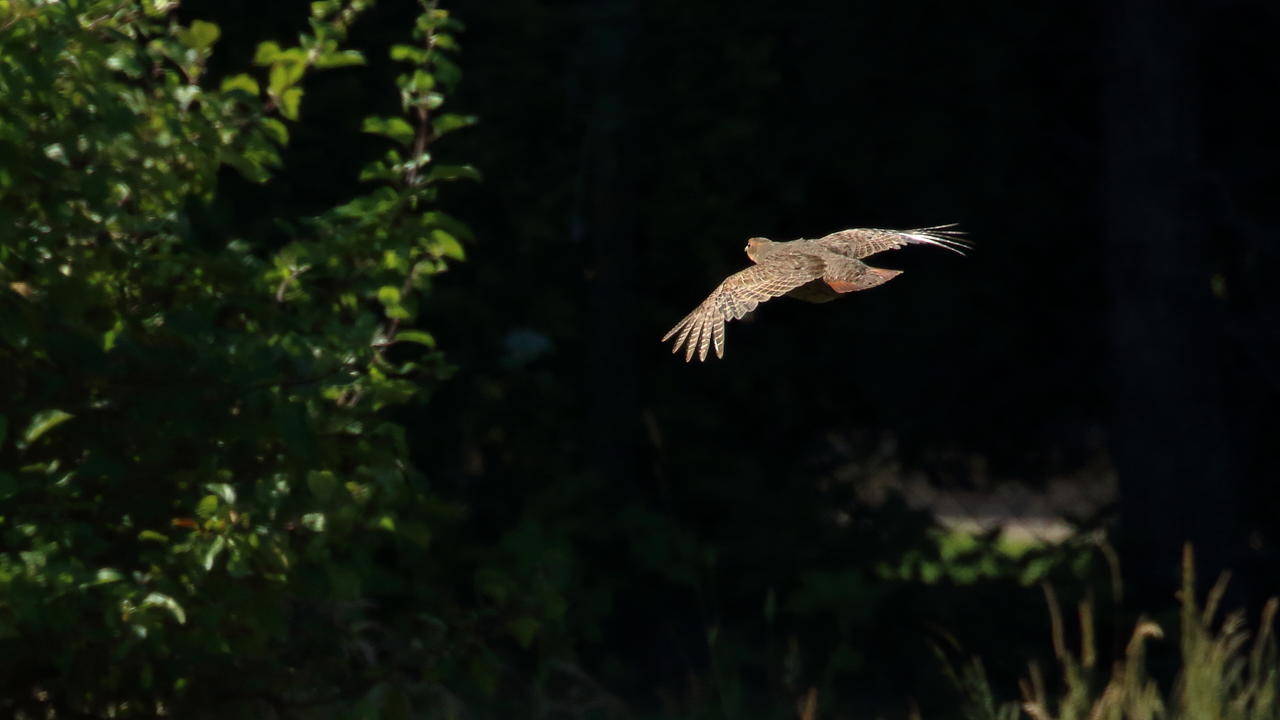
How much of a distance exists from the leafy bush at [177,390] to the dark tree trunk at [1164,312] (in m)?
2.88

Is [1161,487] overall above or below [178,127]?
below

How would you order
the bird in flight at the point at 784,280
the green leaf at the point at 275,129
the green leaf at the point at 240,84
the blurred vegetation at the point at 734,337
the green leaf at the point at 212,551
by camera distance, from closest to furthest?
the bird in flight at the point at 784,280, the green leaf at the point at 212,551, the green leaf at the point at 240,84, the green leaf at the point at 275,129, the blurred vegetation at the point at 734,337

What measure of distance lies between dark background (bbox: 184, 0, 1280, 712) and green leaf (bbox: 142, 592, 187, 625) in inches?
103

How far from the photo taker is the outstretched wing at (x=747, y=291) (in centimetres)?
203

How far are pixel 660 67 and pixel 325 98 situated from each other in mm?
1224

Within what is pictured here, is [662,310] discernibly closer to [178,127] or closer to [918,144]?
[918,144]

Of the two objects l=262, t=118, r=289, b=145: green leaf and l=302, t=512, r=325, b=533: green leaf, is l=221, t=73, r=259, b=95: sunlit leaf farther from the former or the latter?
l=302, t=512, r=325, b=533: green leaf

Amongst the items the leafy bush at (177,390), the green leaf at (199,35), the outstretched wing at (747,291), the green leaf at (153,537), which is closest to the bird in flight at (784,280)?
the outstretched wing at (747,291)

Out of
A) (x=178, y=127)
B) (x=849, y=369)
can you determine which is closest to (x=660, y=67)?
(x=849, y=369)

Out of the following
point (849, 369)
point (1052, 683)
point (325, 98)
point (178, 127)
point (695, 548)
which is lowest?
point (1052, 683)

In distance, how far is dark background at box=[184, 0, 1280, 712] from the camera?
5.39 metres

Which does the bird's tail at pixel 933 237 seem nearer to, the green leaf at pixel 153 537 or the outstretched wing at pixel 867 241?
the outstretched wing at pixel 867 241

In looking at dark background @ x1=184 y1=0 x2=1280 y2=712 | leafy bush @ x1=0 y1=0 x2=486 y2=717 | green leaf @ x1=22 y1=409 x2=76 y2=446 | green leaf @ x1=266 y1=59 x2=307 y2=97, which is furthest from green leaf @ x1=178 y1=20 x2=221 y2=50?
dark background @ x1=184 y1=0 x2=1280 y2=712

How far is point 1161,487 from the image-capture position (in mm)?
5359
